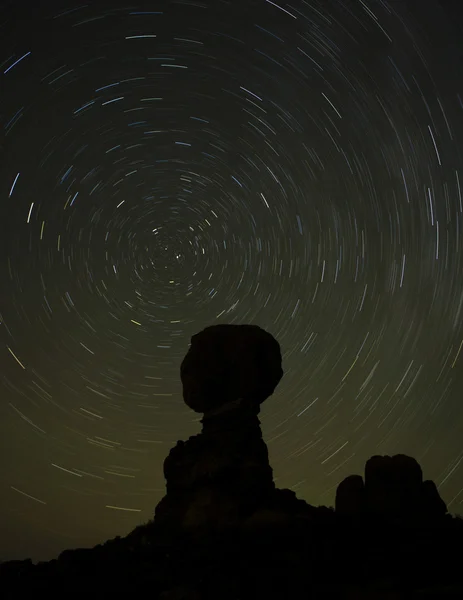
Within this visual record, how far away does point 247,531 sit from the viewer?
14.8 meters

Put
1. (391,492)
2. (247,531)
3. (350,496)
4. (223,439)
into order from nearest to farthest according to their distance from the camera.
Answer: (247,531) → (391,492) → (350,496) → (223,439)

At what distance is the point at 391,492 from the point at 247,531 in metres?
5.52

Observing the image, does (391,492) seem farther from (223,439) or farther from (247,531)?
(223,439)

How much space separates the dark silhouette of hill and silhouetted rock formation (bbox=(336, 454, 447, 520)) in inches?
1.6

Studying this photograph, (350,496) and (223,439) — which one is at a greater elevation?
(223,439)

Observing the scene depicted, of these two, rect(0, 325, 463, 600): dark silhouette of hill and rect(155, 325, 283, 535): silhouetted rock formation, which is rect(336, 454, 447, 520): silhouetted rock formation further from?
rect(155, 325, 283, 535): silhouetted rock formation

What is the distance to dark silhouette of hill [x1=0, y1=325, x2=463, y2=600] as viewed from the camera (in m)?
12.4

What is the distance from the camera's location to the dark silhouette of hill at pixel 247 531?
1235 centimetres

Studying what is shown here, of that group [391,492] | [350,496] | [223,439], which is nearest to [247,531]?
[350,496]

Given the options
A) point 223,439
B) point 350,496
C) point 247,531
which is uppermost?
point 223,439

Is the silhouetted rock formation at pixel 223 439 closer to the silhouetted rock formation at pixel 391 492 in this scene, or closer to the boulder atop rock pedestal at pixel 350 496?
the boulder atop rock pedestal at pixel 350 496

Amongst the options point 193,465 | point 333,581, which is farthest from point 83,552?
point 333,581

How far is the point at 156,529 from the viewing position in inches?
694

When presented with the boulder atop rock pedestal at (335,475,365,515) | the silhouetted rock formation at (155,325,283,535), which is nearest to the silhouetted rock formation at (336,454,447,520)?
the boulder atop rock pedestal at (335,475,365,515)
